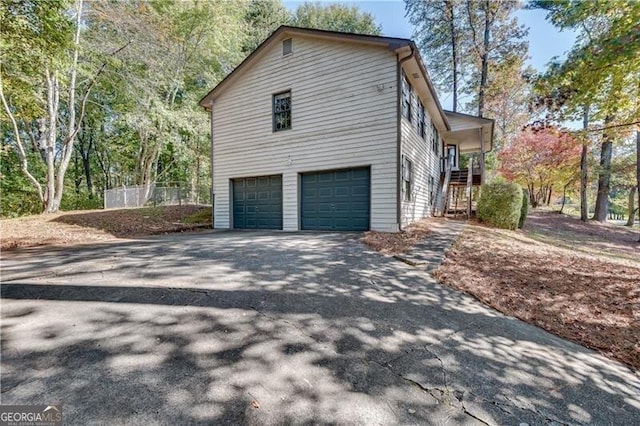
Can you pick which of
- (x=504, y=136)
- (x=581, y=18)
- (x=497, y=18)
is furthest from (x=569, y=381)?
(x=504, y=136)

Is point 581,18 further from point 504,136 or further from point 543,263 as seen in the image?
point 504,136

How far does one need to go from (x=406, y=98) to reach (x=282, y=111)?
14.8ft

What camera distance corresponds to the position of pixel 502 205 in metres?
11.1

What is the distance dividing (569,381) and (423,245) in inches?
178

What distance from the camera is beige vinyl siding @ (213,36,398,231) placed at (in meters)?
8.73

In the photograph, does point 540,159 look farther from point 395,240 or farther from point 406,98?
point 395,240

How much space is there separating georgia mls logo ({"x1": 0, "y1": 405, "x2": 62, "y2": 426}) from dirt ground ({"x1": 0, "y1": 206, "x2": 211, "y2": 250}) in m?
7.54

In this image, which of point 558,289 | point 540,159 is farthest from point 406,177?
point 540,159

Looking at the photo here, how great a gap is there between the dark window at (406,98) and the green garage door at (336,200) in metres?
2.50

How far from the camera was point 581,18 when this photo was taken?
6.02m

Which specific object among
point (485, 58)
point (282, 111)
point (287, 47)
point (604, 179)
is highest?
point (485, 58)

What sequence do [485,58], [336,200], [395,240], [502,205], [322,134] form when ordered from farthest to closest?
[485,58] → [502,205] → [322,134] → [336,200] → [395,240]

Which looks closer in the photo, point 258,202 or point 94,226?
point 94,226

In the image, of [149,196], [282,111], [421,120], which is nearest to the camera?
[282,111]
